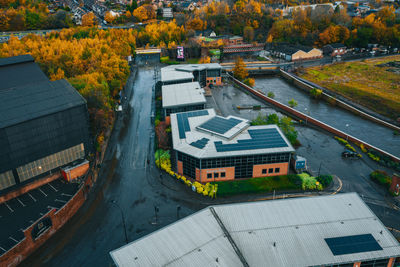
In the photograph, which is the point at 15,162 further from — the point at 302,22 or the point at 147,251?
the point at 302,22

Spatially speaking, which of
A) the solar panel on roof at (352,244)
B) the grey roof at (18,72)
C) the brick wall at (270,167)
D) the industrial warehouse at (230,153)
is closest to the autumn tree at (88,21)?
the grey roof at (18,72)

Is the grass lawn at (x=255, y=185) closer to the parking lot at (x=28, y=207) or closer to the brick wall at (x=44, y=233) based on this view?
the brick wall at (x=44, y=233)

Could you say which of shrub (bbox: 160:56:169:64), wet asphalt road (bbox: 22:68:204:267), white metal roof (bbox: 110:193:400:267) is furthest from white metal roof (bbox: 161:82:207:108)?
shrub (bbox: 160:56:169:64)

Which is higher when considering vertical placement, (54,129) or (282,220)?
(54,129)

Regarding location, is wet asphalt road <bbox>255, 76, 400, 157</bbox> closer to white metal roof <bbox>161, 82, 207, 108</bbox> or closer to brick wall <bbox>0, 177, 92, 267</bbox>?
white metal roof <bbox>161, 82, 207, 108</bbox>

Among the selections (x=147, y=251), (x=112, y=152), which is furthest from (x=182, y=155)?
(x=147, y=251)

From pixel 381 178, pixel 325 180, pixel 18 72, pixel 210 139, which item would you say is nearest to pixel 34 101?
pixel 18 72

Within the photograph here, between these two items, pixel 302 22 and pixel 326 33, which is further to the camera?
pixel 302 22
